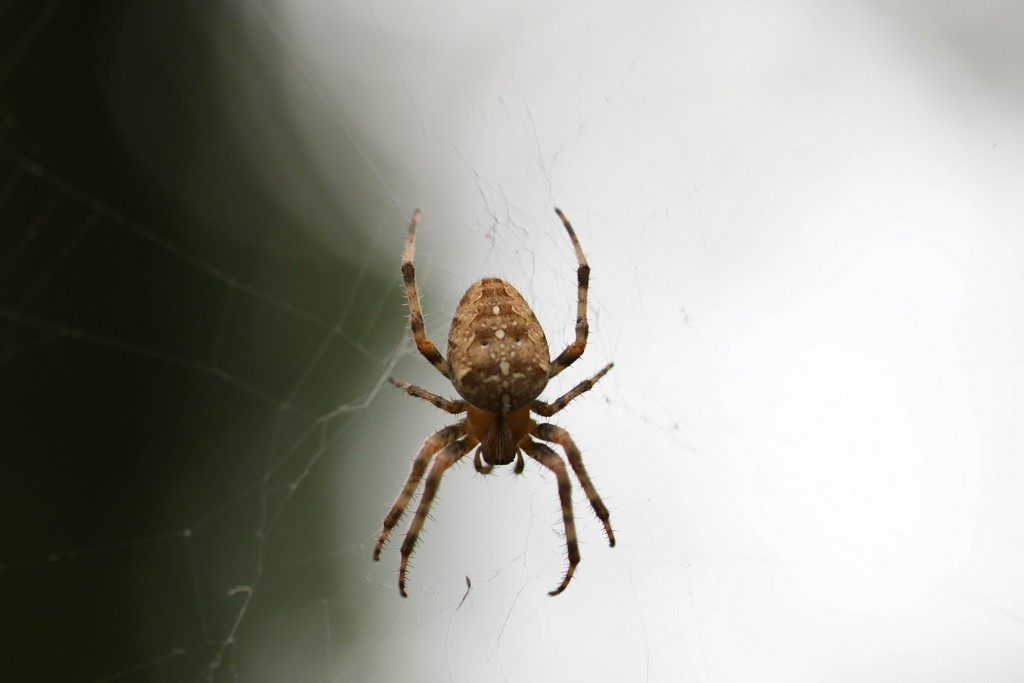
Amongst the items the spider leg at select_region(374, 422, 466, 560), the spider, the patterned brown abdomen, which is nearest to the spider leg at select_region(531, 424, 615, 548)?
the spider

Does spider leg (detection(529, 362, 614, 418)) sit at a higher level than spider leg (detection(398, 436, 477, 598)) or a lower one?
higher

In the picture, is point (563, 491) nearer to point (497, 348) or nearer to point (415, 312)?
point (497, 348)

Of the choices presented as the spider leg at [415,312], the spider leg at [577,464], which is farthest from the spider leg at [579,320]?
the spider leg at [415,312]

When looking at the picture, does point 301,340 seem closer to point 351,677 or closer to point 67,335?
point 67,335

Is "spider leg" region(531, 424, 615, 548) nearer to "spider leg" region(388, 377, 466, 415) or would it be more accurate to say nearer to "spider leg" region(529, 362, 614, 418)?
"spider leg" region(529, 362, 614, 418)

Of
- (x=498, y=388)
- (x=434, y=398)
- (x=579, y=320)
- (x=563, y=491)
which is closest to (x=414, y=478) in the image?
(x=434, y=398)

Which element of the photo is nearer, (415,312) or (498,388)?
(498,388)

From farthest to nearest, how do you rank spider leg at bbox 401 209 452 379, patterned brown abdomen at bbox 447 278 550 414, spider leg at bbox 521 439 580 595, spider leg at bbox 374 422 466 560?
spider leg at bbox 401 209 452 379 → spider leg at bbox 374 422 466 560 → patterned brown abdomen at bbox 447 278 550 414 → spider leg at bbox 521 439 580 595
